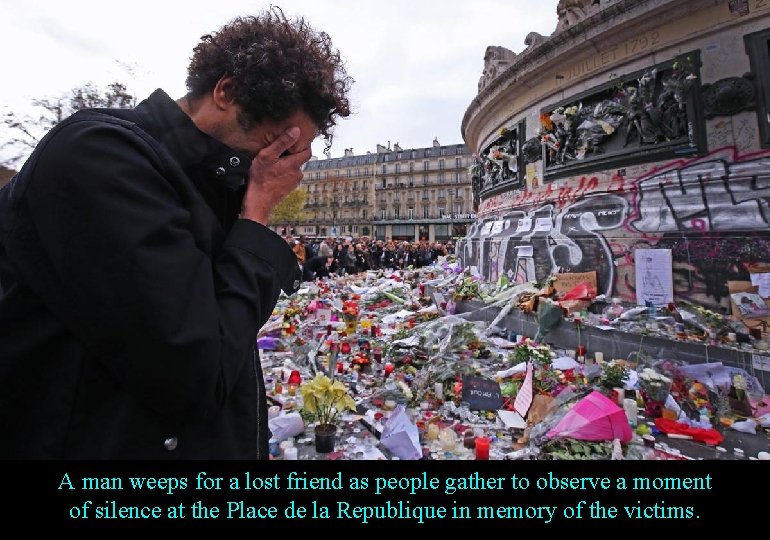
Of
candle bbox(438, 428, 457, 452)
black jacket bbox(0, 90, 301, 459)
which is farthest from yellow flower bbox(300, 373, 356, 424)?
black jacket bbox(0, 90, 301, 459)

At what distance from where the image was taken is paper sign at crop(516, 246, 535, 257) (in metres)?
→ 7.46

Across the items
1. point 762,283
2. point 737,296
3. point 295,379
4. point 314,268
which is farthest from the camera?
point 314,268

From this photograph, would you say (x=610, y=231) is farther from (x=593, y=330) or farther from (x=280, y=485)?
(x=280, y=485)

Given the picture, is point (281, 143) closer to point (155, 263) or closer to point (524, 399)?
point (155, 263)

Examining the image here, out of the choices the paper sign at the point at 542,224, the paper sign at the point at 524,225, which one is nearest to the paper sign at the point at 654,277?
the paper sign at the point at 542,224

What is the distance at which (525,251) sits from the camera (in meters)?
7.62

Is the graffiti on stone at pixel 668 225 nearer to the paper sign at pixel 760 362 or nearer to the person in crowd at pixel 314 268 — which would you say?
the paper sign at pixel 760 362

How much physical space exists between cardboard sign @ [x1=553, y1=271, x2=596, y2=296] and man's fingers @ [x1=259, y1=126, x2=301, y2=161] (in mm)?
6052

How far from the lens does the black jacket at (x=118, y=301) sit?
82 cm

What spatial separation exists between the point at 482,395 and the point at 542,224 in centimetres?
454

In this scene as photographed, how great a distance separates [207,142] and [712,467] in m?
2.20

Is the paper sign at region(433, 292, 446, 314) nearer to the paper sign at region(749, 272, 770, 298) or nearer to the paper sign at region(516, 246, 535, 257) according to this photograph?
the paper sign at region(516, 246, 535, 257)

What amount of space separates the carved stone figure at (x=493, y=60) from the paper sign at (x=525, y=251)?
5001 millimetres

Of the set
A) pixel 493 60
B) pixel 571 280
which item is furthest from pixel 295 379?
pixel 493 60
